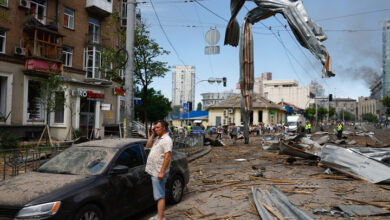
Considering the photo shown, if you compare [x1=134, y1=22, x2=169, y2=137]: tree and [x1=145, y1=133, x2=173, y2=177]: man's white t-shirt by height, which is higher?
[x1=134, y1=22, x2=169, y2=137]: tree

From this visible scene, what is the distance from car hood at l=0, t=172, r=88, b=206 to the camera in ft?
13.9

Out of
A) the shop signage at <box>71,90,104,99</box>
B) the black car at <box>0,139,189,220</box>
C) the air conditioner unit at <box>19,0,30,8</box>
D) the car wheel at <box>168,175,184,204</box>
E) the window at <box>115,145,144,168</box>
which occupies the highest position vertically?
the air conditioner unit at <box>19,0,30,8</box>

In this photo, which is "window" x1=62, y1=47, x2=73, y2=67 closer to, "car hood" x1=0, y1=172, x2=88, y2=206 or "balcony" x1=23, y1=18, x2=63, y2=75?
"balcony" x1=23, y1=18, x2=63, y2=75

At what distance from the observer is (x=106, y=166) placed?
524 cm

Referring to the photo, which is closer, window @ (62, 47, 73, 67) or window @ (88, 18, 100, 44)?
window @ (62, 47, 73, 67)

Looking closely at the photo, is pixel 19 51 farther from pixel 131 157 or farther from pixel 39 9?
pixel 131 157

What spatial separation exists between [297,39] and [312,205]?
7.61 metres

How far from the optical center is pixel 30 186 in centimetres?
457

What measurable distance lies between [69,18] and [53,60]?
5283 millimetres

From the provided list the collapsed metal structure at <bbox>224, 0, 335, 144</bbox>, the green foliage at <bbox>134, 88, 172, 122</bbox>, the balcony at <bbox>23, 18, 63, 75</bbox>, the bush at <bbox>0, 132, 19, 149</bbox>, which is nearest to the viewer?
the collapsed metal structure at <bbox>224, 0, 335, 144</bbox>

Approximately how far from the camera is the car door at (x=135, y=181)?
539 cm

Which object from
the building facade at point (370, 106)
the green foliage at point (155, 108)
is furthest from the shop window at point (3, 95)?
the building facade at point (370, 106)

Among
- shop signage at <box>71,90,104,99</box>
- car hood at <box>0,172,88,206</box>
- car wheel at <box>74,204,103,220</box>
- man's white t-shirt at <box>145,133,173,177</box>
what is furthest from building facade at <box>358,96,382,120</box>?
car hood at <box>0,172,88,206</box>

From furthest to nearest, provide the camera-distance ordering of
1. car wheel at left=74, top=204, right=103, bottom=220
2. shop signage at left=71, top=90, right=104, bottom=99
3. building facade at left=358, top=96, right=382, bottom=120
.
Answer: building facade at left=358, top=96, right=382, bottom=120, shop signage at left=71, top=90, right=104, bottom=99, car wheel at left=74, top=204, right=103, bottom=220
